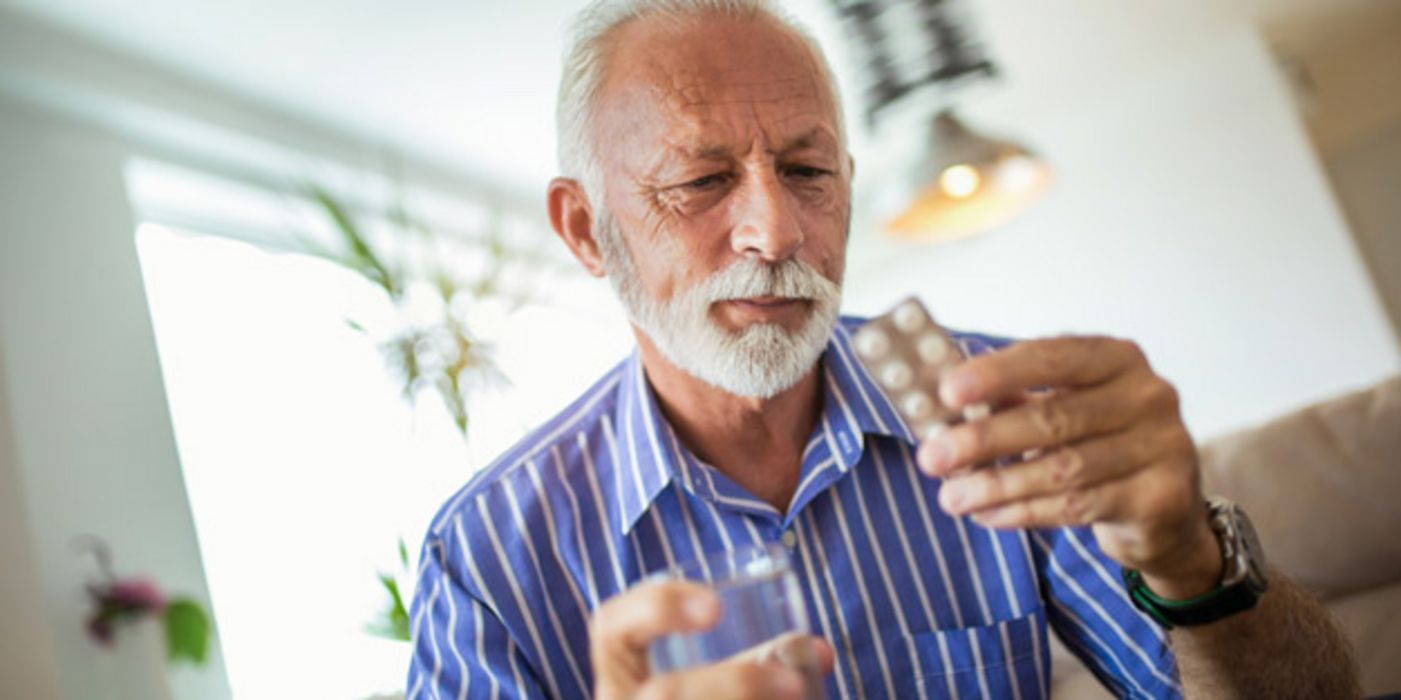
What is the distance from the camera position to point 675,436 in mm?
1307

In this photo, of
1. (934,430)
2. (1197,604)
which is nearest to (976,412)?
(934,430)

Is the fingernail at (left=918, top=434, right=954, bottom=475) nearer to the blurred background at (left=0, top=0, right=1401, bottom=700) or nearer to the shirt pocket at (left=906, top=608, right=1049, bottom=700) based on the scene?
the shirt pocket at (left=906, top=608, right=1049, bottom=700)

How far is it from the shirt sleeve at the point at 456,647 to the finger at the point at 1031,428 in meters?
0.68

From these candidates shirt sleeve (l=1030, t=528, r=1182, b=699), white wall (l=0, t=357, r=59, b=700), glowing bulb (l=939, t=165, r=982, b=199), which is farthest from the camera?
glowing bulb (l=939, t=165, r=982, b=199)

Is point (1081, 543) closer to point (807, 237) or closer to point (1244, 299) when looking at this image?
point (807, 237)

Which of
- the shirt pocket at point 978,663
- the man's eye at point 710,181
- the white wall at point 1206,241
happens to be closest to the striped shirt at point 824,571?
the shirt pocket at point 978,663

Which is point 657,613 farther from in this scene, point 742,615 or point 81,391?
point 81,391

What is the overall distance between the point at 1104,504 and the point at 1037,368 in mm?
126

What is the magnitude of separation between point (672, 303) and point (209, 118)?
122 inches

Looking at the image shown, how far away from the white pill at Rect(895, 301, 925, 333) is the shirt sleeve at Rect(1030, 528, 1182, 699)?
25.9 inches

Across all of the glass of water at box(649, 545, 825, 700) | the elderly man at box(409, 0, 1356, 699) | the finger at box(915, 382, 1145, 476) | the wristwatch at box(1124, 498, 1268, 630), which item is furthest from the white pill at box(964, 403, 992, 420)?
the elderly man at box(409, 0, 1356, 699)

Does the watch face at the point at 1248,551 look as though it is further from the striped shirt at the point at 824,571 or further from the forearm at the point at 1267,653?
the striped shirt at the point at 824,571

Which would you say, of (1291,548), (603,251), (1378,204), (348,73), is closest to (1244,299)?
(1378,204)

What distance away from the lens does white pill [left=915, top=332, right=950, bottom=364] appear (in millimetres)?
656
